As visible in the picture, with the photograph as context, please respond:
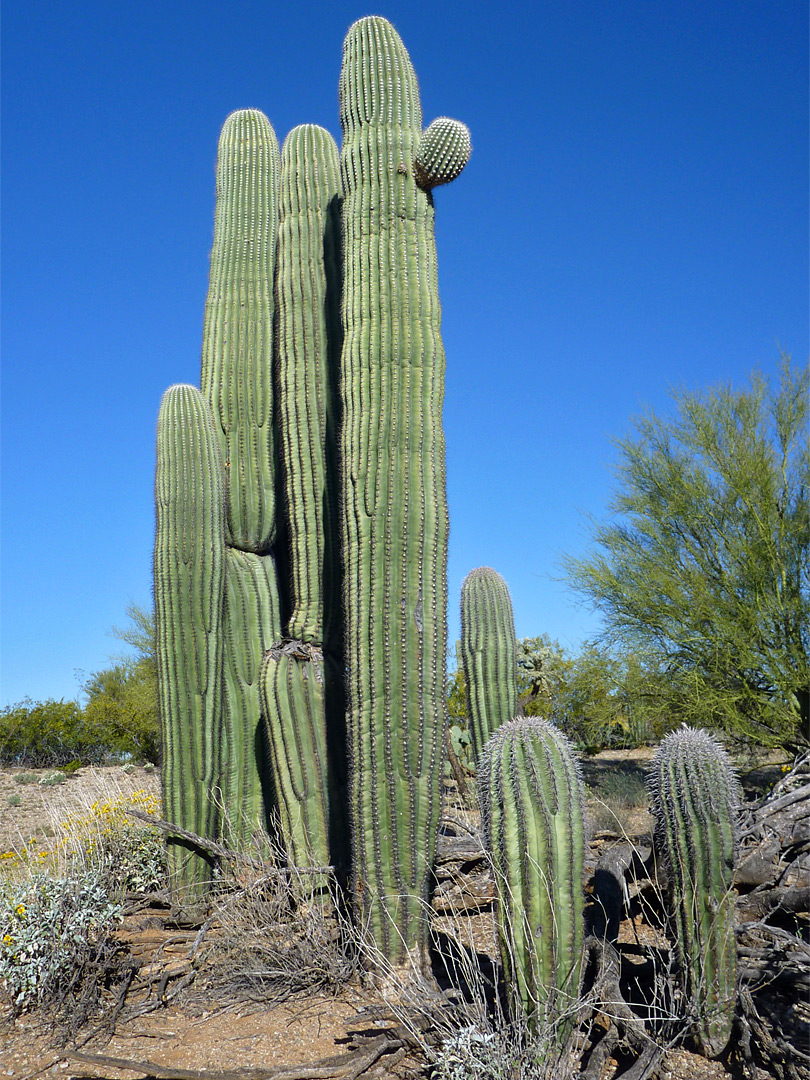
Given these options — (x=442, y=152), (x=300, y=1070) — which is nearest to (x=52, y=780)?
(x=300, y=1070)

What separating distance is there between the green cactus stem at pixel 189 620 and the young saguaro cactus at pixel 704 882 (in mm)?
3352

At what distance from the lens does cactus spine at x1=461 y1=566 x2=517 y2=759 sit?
822 centimetres

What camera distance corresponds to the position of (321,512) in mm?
5742

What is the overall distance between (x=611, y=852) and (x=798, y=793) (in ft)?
3.63

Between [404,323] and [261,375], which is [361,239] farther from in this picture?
[261,375]

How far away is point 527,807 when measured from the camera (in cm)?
333

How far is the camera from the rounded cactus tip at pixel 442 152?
5.23 meters

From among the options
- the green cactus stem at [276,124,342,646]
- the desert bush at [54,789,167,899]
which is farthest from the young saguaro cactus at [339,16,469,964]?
the desert bush at [54,789,167,899]

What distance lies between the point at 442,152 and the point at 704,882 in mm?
4373

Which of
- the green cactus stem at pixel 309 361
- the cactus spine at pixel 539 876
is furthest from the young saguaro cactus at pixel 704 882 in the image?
the green cactus stem at pixel 309 361

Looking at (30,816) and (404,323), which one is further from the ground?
(404,323)

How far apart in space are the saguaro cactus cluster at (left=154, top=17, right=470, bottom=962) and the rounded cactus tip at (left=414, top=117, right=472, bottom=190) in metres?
0.01

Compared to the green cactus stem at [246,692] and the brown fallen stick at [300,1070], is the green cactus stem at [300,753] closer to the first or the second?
Answer: the green cactus stem at [246,692]

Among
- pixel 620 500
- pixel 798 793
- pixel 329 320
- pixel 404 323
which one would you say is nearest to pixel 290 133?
pixel 329 320
